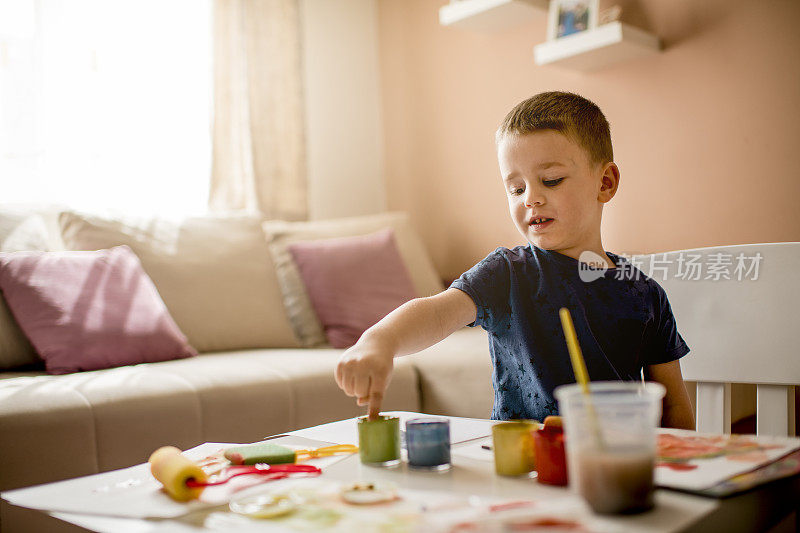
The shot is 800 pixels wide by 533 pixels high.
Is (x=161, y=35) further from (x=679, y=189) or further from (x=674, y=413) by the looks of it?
(x=674, y=413)

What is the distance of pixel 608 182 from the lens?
50.9 inches

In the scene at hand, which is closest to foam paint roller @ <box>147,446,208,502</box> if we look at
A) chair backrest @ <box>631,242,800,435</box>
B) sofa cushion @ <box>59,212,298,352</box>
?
chair backrest @ <box>631,242,800,435</box>

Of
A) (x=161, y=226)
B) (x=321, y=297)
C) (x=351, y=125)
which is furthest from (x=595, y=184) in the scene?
(x=351, y=125)

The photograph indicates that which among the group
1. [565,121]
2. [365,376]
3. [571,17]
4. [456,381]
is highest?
[571,17]

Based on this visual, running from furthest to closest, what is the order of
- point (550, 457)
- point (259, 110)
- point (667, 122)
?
1. point (259, 110)
2. point (667, 122)
3. point (550, 457)

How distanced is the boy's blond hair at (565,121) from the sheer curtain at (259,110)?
2.28 metres

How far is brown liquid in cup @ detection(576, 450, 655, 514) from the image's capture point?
605mm

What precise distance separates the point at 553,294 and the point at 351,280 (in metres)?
1.70

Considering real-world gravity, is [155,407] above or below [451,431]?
below

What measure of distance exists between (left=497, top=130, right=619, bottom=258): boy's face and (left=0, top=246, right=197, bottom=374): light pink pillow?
57.5 inches

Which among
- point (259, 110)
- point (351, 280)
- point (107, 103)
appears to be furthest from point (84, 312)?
point (259, 110)

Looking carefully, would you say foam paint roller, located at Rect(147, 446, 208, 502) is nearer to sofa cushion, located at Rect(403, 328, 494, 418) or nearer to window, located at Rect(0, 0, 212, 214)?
sofa cushion, located at Rect(403, 328, 494, 418)

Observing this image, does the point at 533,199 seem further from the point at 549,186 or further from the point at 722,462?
the point at 722,462

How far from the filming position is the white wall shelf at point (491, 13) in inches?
111
